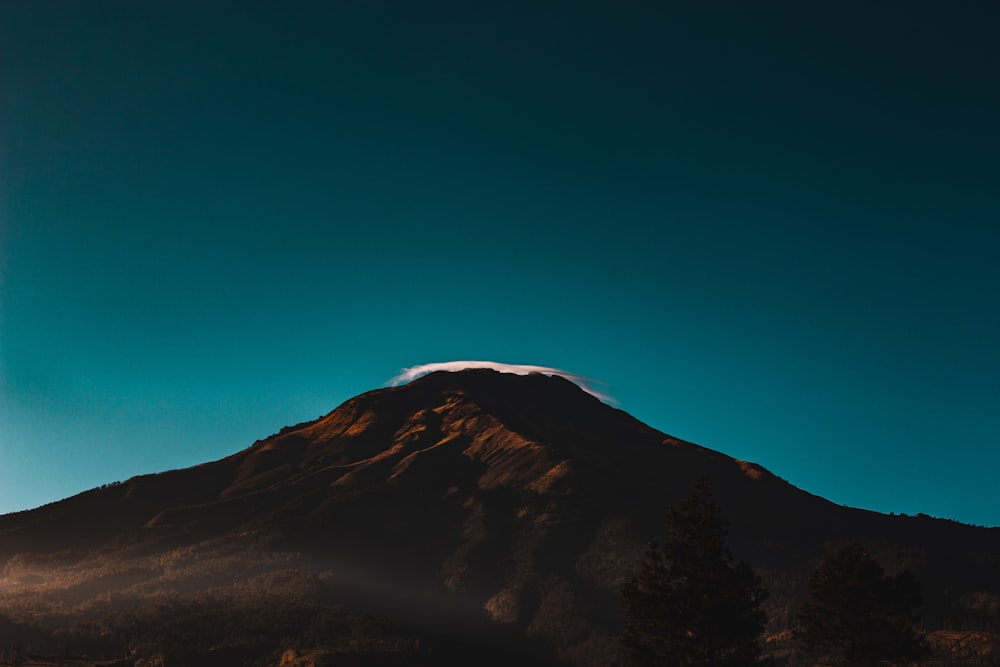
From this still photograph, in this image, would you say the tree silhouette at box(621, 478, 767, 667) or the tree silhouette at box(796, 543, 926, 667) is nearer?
the tree silhouette at box(621, 478, 767, 667)

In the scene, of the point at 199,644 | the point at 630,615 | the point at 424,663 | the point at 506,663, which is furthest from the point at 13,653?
the point at 630,615

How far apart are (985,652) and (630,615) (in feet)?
547

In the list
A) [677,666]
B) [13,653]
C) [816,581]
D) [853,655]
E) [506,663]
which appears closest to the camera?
[677,666]

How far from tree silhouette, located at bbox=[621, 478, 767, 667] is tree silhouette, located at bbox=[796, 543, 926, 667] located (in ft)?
30.0

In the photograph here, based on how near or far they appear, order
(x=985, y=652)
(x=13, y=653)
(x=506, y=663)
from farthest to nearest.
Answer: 1. (x=506, y=663)
2. (x=13, y=653)
3. (x=985, y=652)

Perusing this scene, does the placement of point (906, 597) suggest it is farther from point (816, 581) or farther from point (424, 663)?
point (424, 663)

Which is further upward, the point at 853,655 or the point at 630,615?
the point at 630,615

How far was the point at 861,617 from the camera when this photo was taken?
1886 inches

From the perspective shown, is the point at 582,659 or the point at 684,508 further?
the point at 582,659

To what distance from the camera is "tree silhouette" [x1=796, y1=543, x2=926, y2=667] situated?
46719 mm

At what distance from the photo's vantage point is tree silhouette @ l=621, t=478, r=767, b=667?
39.9 m

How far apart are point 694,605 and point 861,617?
14134mm

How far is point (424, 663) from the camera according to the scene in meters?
187

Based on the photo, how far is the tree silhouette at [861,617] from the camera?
153ft
